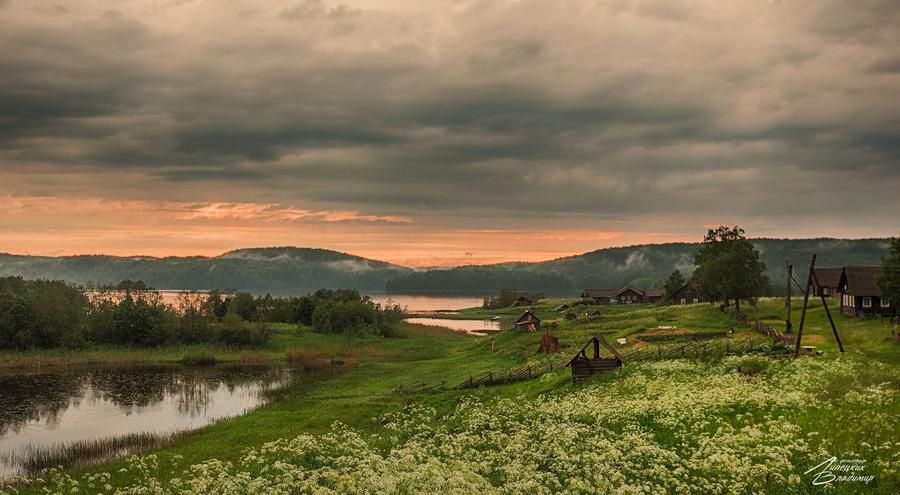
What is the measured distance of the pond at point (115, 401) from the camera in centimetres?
5044

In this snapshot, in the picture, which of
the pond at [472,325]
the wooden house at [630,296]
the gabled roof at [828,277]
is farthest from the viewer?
the wooden house at [630,296]

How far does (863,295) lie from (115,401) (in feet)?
270

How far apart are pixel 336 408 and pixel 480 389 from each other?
12.0 m

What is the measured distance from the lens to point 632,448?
26.3m

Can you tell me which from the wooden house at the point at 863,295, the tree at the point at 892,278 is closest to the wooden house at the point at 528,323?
the wooden house at the point at 863,295

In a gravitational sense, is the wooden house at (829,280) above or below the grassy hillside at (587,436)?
above

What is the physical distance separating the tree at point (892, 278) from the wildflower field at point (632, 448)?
28359 millimetres

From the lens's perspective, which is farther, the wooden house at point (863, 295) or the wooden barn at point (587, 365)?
the wooden house at point (863, 295)

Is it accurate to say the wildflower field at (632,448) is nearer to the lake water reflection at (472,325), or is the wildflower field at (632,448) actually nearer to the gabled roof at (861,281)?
the gabled roof at (861,281)

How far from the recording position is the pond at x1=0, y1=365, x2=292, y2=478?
5044 centimetres

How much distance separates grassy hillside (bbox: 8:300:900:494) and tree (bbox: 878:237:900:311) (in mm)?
3716

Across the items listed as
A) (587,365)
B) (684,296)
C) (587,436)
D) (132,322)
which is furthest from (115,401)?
(684,296)

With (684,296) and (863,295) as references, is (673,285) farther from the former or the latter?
(863,295)

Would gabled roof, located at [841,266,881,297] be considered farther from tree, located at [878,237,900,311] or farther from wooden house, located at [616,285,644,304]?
wooden house, located at [616,285,644,304]
